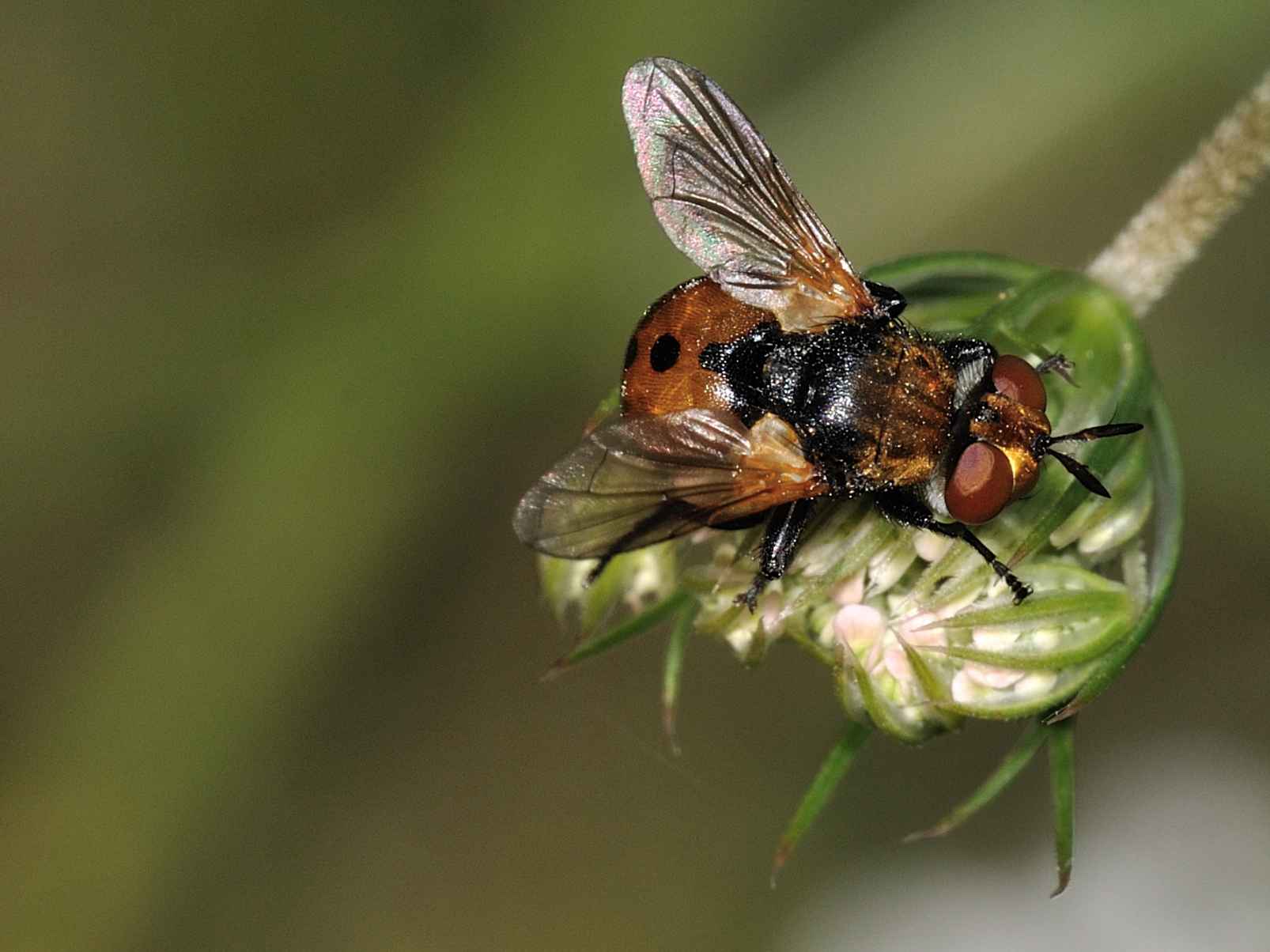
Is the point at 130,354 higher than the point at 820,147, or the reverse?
the point at 130,354

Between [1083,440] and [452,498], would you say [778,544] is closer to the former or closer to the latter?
[1083,440]

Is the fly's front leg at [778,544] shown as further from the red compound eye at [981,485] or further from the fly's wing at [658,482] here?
the red compound eye at [981,485]

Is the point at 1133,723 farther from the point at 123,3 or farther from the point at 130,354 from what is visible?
the point at 123,3

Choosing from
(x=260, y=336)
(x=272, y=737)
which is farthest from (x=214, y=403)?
(x=272, y=737)

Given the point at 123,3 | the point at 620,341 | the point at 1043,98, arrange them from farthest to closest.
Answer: the point at 123,3 < the point at 620,341 < the point at 1043,98

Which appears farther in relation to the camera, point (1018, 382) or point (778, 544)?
point (778, 544)

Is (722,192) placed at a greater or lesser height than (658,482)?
greater

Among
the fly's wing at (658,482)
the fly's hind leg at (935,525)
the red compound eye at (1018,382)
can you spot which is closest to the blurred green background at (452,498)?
the red compound eye at (1018,382)

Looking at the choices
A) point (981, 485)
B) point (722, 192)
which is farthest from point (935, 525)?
point (722, 192)
